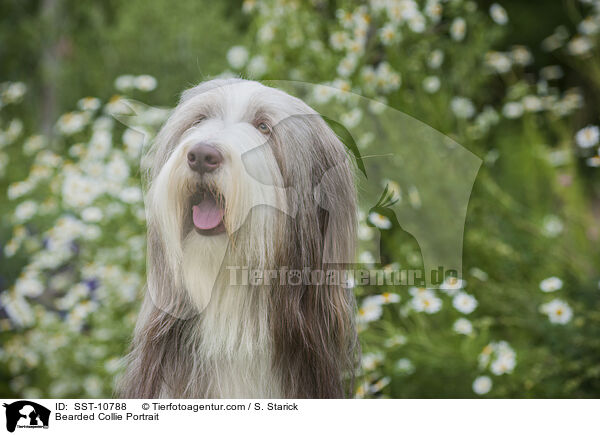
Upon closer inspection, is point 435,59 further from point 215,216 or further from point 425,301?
point 215,216

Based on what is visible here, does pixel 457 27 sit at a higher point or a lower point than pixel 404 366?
higher

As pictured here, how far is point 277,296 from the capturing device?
133 centimetres

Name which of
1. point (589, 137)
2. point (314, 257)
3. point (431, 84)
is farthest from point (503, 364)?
point (431, 84)

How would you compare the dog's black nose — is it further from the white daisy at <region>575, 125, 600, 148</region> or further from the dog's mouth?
the white daisy at <region>575, 125, 600, 148</region>

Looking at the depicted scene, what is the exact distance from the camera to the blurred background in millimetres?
2328

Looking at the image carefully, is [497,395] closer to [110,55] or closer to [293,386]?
[293,386]

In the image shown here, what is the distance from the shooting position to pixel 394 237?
2002 mm

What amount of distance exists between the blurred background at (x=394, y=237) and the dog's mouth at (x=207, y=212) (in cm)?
60
